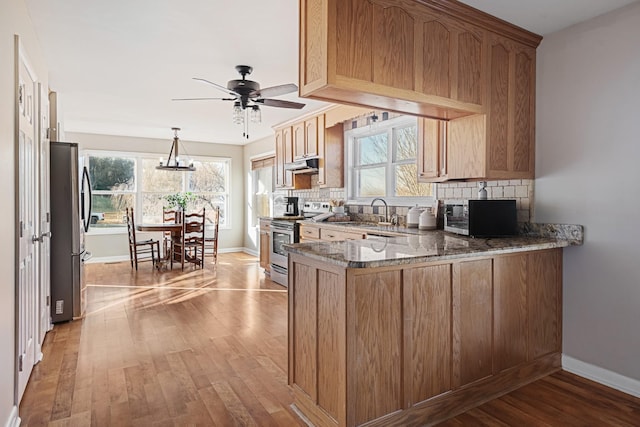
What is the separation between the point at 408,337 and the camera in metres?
1.96

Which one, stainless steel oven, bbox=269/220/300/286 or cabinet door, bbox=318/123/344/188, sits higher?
cabinet door, bbox=318/123/344/188

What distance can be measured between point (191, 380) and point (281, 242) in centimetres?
305

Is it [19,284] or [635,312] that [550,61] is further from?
[19,284]

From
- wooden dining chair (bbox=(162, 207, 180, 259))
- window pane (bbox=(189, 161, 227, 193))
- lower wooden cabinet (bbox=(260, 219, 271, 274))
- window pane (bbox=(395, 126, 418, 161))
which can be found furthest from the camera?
window pane (bbox=(189, 161, 227, 193))

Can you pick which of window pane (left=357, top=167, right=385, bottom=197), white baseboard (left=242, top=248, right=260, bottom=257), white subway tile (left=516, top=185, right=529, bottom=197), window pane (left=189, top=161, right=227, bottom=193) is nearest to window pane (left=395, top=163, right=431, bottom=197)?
window pane (left=357, top=167, right=385, bottom=197)

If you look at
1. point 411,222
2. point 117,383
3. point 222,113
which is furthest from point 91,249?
point 411,222

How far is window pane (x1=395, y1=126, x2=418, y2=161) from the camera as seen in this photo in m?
4.27

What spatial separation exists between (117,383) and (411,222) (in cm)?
278

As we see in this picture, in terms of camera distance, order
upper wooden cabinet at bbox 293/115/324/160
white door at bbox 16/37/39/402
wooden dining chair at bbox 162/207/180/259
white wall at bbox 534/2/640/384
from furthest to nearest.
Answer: wooden dining chair at bbox 162/207/180/259 → upper wooden cabinet at bbox 293/115/324/160 → white wall at bbox 534/2/640/384 → white door at bbox 16/37/39/402

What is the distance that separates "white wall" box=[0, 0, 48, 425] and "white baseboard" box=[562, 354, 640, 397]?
331 centimetres

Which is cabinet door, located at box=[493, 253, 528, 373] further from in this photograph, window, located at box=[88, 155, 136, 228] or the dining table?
window, located at box=[88, 155, 136, 228]

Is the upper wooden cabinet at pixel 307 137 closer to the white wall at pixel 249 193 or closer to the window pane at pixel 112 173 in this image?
the white wall at pixel 249 193

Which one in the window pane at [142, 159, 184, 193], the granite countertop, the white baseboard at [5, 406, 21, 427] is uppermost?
the window pane at [142, 159, 184, 193]

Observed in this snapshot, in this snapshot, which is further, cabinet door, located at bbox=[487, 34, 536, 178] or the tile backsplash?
the tile backsplash
